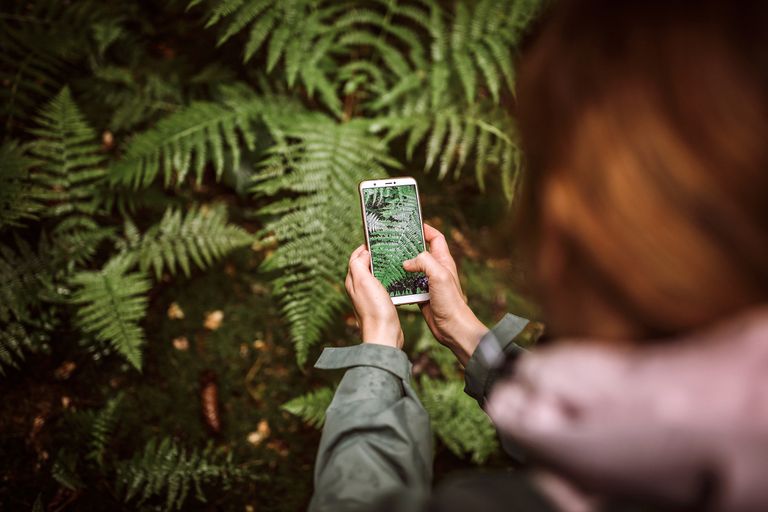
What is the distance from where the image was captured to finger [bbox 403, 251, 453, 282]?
183 cm

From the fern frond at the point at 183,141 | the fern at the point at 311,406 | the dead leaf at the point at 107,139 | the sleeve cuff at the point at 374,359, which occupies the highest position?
the fern frond at the point at 183,141

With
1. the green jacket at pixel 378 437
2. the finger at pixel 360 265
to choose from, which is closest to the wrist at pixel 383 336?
the green jacket at pixel 378 437

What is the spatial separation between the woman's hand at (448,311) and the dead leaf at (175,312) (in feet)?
5.01

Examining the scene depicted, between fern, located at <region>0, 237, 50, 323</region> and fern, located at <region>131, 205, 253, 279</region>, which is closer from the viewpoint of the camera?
fern, located at <region>0, 237, 50, 323</region>

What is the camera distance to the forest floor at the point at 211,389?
7.45 feet

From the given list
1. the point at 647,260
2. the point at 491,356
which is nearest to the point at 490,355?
the point at 491,356

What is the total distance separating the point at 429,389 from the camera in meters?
2.55

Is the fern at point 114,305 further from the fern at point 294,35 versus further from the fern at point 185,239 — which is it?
the fern at point 294,35

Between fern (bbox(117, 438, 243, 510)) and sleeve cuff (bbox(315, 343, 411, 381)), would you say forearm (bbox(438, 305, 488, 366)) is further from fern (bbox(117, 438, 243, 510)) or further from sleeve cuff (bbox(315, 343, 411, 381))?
fern (bbox(117, 438, 243, 510))

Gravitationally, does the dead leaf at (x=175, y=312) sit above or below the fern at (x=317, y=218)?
below

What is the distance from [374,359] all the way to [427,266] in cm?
56

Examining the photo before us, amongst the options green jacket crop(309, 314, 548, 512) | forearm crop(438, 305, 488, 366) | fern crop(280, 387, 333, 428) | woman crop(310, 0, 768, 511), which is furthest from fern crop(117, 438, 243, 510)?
woman crop(310, 0, 768, 511)

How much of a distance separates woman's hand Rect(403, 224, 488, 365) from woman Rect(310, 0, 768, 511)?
0.86 m

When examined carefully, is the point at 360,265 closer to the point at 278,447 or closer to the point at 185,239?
the point at 185,239
